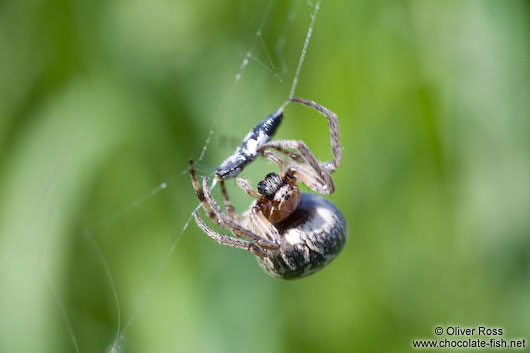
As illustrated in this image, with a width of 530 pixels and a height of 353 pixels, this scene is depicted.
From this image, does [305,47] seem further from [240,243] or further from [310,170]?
[240,243]

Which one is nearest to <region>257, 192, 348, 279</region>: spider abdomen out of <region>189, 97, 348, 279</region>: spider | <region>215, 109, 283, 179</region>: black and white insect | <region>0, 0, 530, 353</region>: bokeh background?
<region>189, 97, 348, 279</region>: spider

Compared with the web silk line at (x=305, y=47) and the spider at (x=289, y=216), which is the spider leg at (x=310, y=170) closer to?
the spider at (x=289, y=216)

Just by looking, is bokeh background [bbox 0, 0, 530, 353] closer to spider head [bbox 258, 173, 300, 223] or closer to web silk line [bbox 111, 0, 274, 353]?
web silk line [bbox 111, 0, 274, 353]

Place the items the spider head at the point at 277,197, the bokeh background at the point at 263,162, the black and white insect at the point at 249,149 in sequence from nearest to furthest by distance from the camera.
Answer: the black and white insect at the point at 249,149, the spider head at the point at 277,197, the bokeh background at the point at 263,162

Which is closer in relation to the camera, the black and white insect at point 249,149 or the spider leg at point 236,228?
the black and white insect at point 249,149

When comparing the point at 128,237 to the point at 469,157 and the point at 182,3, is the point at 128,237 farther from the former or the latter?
the point at 469,157

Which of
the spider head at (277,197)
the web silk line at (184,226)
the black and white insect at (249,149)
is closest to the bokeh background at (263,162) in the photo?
the web silk line at (184,226)

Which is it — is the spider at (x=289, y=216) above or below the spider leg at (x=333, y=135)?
below
